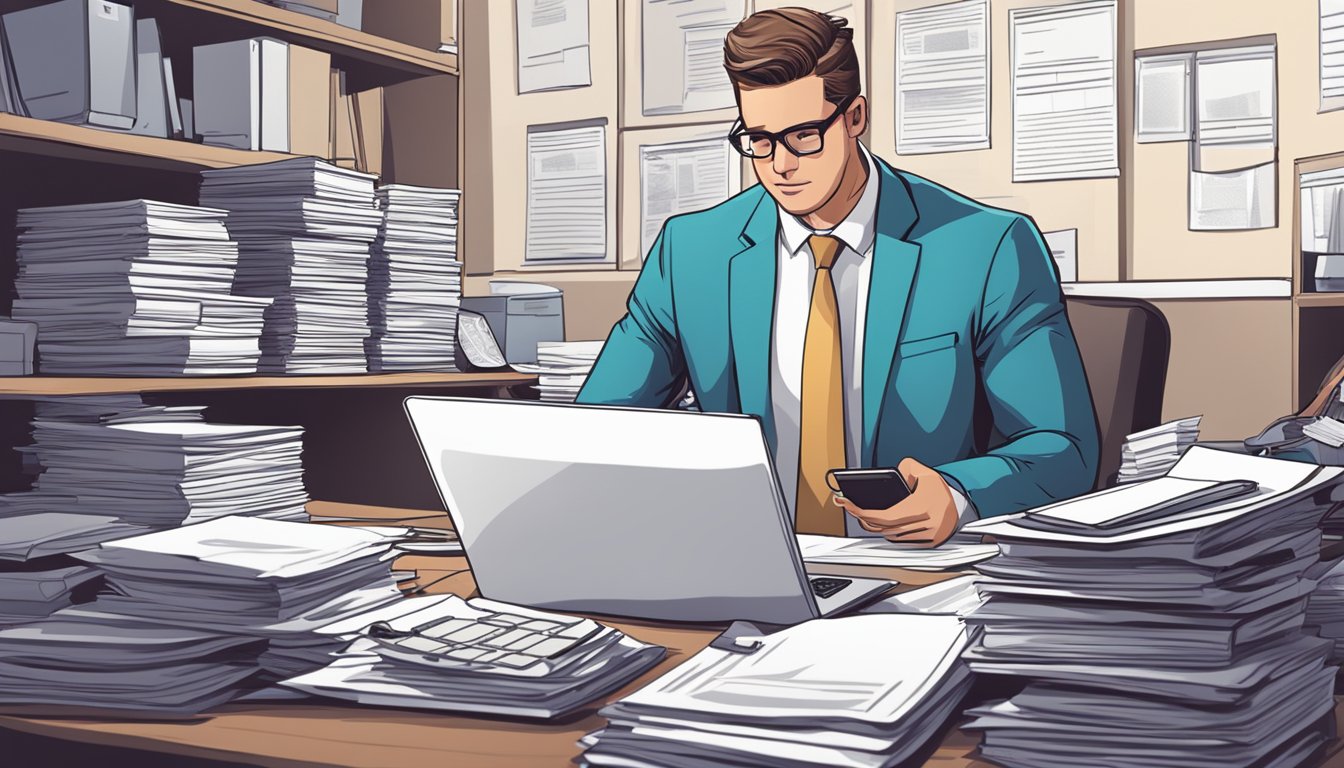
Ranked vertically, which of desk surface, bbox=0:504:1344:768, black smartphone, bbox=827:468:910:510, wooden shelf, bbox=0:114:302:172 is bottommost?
desk surface, bbox=0:504:1344:768

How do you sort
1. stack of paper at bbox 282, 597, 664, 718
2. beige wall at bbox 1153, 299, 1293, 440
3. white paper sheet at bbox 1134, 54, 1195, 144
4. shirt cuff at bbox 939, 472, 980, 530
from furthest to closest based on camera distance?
white paper sheet at bbox 1134, 54, 1195, 144 → beige wall at bbox 1153, 299, 1293, 440 → shirt cuff at bbox 939, 472, 980, 530 → stack of paper at bbox 282, 597, 664, 718

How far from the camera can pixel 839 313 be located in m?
1.98

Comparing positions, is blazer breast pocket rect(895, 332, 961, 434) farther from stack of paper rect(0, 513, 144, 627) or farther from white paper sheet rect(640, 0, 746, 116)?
white paper sheet rect(640, 0, 746, 116)

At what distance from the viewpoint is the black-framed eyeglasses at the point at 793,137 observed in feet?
5.84

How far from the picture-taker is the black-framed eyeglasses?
1781 mm

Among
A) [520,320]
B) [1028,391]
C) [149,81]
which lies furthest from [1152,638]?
[520,320]

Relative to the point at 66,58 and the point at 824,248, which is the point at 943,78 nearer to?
the point at 824,248

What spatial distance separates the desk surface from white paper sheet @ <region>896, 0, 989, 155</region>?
255 cm

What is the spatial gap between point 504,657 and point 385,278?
177cm

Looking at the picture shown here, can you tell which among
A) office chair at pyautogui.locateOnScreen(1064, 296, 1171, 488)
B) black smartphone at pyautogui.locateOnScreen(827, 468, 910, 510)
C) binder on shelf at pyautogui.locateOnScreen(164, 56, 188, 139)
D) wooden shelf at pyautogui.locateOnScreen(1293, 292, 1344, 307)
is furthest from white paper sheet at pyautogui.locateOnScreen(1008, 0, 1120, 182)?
binder on shelf at pyautogui.locateOnScreen(164, 56, 188, 139)

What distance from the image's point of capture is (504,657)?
89 cm

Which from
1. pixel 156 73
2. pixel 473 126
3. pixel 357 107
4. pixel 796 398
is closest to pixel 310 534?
pixel 796 398

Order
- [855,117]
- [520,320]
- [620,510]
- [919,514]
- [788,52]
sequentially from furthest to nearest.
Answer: [520,320], [855,117], [788,52], [919,514], [620,510]

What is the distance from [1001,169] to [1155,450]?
1.03m
